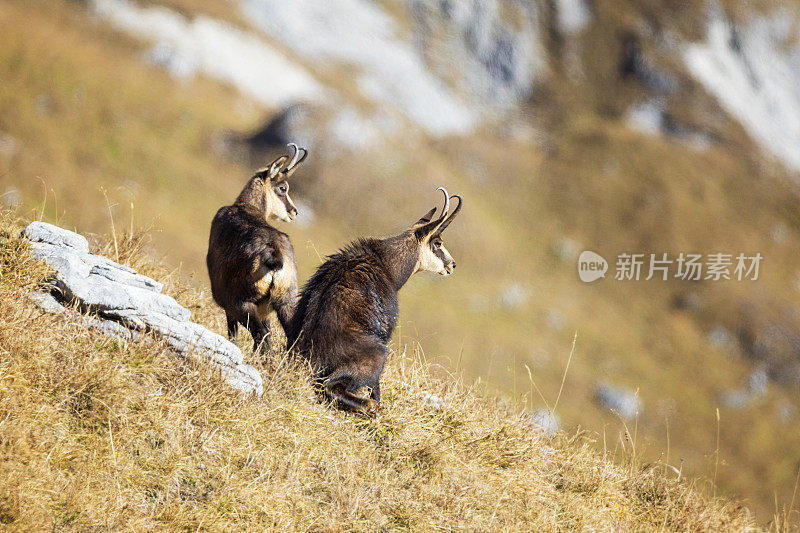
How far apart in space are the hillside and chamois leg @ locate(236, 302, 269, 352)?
3.64 ft

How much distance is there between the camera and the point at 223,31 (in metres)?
69.3

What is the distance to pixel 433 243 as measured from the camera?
308 inches

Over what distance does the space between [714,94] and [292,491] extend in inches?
3538

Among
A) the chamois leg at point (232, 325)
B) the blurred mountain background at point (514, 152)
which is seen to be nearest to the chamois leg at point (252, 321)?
the chamois leg at point (232, 325)

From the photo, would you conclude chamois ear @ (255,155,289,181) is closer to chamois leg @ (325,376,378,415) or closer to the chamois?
the chamois

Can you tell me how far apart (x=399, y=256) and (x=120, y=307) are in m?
2.91

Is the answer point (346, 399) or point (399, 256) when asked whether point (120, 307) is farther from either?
point (399, 256)

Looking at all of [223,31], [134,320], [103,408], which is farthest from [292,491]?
[223,31]

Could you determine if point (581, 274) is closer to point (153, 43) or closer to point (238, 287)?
point (153, 43)

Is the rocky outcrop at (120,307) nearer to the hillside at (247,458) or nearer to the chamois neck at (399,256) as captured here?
the hillside at (247,458)

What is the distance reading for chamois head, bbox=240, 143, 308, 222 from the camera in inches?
353

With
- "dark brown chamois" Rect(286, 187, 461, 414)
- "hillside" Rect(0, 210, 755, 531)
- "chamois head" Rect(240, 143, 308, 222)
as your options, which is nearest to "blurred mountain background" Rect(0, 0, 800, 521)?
"chamois head" Rect(240, 143, 308, 222)

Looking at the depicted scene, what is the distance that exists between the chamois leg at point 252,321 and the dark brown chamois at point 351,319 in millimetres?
605

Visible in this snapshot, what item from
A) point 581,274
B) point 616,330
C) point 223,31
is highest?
point 223,31
